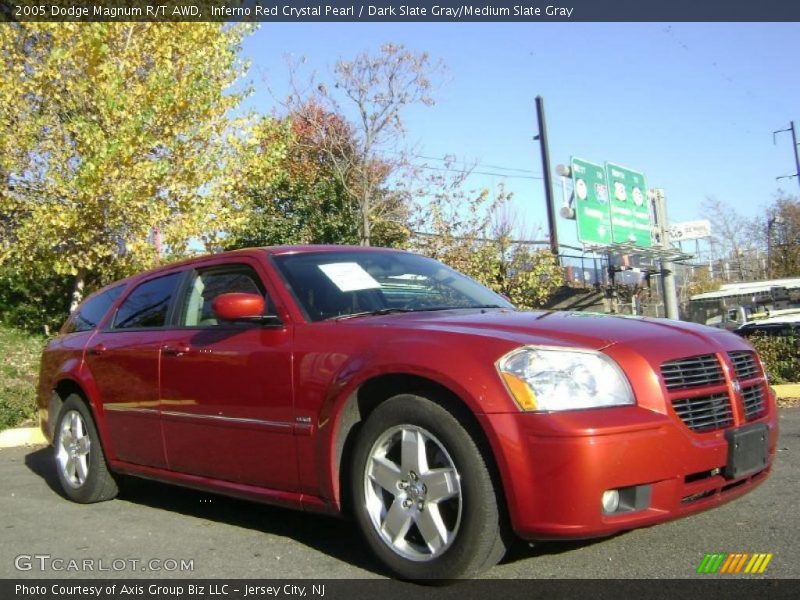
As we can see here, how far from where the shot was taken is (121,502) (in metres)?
5.60

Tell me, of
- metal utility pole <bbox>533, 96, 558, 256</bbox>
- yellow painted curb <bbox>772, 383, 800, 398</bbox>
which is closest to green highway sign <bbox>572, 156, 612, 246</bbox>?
metal utility pole <bbox>533, 96, 558, 256</bbox>

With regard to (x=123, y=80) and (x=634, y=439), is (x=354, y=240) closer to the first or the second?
(x=123, y=80)

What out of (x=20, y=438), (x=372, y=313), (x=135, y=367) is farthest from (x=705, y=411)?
(x=20, y=438)

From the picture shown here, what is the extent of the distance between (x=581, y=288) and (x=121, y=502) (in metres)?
23.0

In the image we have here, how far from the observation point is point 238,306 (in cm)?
399

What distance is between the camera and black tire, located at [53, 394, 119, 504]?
5.42 m

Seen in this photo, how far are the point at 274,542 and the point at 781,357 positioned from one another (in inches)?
377

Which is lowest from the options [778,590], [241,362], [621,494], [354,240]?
[778,590]

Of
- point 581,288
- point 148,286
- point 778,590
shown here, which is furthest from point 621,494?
point 581,288

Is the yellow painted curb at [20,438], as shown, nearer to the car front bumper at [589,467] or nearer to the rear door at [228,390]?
the rear door at [228,390]

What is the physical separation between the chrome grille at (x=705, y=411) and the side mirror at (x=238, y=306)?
208 cm

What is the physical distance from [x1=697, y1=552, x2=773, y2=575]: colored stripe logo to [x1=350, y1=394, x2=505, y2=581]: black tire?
0.97 meters

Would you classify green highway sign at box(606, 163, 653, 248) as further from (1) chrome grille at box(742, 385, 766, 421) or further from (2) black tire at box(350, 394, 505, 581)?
(2) black tire at box(350, 394, 505, 581)

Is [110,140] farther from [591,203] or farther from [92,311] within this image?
[591,203]
